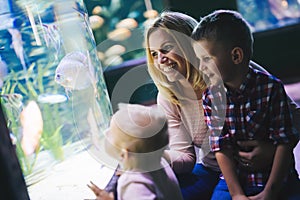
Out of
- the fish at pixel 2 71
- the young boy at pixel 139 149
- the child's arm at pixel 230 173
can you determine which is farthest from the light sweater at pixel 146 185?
the fish at pixel 2 71

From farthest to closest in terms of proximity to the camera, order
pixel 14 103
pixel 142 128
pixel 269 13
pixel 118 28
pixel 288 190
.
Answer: pixel 269 13
pixel 118 28
pixel 14 103
pixel 288 190
pixel 142 128

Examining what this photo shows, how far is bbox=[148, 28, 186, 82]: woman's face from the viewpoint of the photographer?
791 millimetres

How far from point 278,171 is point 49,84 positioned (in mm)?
571

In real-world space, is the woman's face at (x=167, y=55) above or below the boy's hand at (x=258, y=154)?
above

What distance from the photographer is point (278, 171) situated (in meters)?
0.76

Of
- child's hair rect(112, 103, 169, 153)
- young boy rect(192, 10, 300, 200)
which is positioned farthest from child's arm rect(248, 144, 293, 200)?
child's hair rect(112, 103, 169, 153)

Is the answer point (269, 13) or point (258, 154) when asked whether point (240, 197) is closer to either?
point (258, 154)

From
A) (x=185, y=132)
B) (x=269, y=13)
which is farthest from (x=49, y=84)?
(x=269, y=13)

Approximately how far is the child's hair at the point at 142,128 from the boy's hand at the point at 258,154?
0.18 m

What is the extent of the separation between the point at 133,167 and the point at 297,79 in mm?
537

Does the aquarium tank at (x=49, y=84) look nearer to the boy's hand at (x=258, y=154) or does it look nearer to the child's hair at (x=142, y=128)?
the child's hair at (x=142, y=128)

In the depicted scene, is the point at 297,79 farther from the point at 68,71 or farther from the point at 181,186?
the point at 68,71

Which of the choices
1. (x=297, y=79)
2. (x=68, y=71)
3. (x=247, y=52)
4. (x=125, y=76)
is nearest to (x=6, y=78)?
(x=68, y=71)

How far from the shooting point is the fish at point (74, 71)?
879 mm
